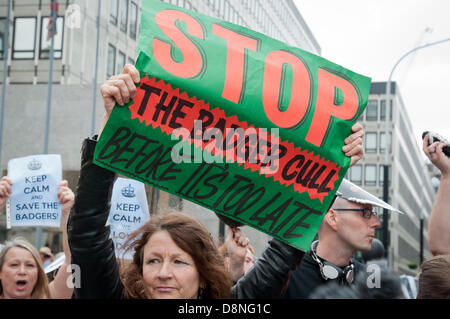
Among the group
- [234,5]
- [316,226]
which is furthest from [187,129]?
[234,5]

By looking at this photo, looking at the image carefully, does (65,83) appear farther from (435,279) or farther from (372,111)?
(372,111)

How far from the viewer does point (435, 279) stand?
8.17 feet

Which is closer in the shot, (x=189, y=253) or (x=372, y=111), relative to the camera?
(x=189, y=253)

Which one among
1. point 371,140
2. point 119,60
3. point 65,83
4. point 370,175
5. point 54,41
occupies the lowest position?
point 65,83

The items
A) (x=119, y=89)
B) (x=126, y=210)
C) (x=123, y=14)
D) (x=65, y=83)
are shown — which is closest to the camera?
(x=119, y=89)

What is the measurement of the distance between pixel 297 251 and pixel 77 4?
79.8 ft

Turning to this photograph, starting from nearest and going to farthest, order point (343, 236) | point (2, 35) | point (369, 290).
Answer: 1. point (369, 290)
2. point (343, 236)
3. point (2, 35)

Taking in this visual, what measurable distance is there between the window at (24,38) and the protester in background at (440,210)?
81.5 ft

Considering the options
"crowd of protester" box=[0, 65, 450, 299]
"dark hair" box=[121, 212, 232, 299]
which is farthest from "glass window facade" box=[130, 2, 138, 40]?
"dark hair" box=[121, 212, 232, 299]

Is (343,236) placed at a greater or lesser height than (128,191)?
lesser

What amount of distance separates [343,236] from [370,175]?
66.1 meters

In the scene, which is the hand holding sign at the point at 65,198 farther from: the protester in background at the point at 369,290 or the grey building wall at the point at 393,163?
the grey building wall at the point at 393,163

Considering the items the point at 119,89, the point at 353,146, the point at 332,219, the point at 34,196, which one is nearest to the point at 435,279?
the point at 353,146

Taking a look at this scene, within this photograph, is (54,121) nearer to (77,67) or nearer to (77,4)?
(77,67)
